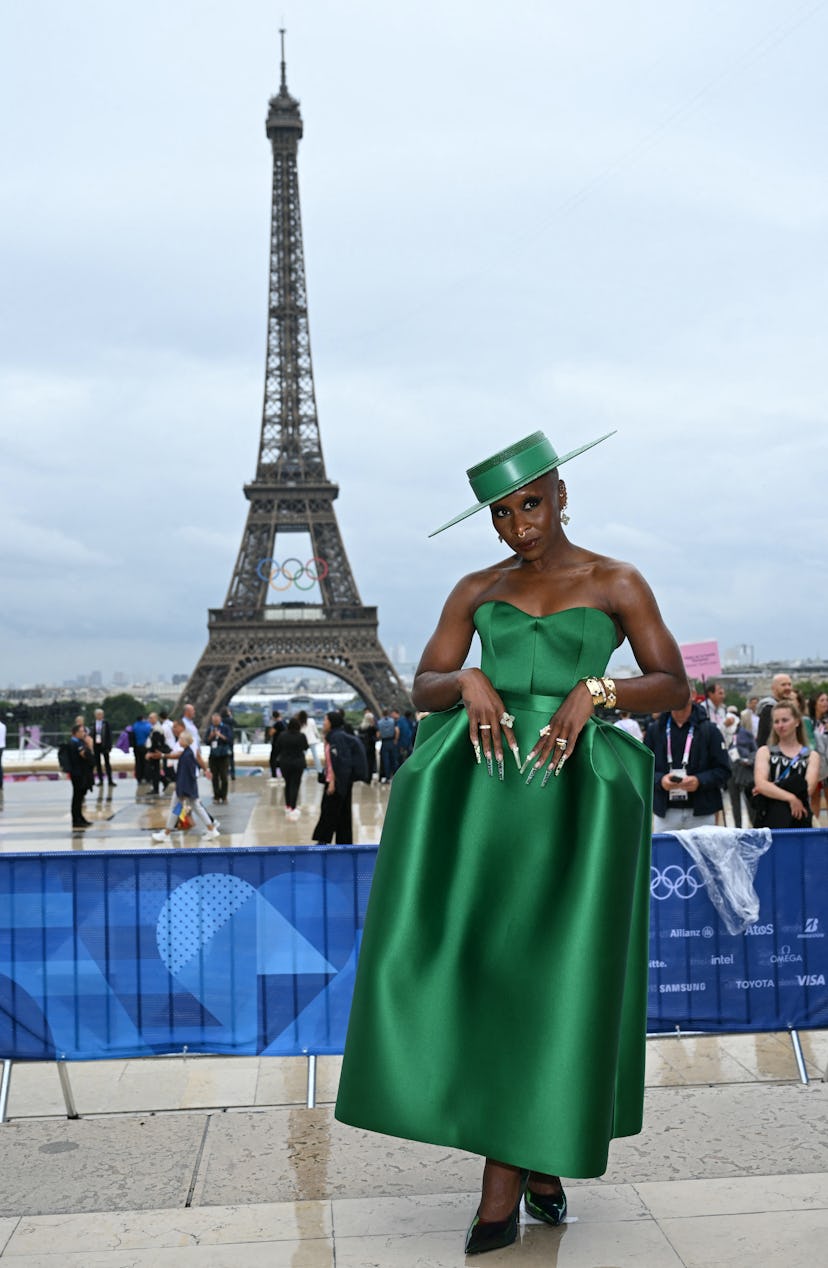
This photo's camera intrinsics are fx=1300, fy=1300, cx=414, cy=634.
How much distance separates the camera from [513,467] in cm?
327

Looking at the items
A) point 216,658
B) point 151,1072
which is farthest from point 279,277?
point 151,1072

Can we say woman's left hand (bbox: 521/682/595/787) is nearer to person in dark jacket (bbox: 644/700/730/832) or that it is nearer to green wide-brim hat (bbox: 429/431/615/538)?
green wide-brim hat (bbox: 429/431/615/538)

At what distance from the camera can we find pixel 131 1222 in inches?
137

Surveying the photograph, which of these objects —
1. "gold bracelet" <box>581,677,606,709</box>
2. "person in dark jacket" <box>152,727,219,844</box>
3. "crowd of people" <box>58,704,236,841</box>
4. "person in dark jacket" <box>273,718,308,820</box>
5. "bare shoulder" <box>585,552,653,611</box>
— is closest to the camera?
"gold bracelet" <box>581,677,606,709</box>

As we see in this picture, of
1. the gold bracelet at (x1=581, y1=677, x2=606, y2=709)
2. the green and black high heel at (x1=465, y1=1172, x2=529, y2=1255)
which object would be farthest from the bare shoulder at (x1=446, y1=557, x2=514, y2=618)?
the green and black high heel at (x1=465, y1=1172, x2=529, y2=1255)

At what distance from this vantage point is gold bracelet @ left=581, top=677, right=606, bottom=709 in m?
3.20

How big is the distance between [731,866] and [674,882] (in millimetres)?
230

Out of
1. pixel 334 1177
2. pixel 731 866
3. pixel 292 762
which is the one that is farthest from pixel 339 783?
pixel 334 1177

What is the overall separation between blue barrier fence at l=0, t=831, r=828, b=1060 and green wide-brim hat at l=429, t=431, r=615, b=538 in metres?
1.94

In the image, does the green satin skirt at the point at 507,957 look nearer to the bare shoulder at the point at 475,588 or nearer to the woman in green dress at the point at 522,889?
the woman in green dress at the point at 522,889

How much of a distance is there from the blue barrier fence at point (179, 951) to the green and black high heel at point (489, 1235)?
1.53 metres

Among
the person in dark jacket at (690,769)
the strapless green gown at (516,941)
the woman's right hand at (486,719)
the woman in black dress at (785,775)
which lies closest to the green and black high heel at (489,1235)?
the strapless green gown at (516,941)

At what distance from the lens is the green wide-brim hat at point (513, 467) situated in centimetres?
327

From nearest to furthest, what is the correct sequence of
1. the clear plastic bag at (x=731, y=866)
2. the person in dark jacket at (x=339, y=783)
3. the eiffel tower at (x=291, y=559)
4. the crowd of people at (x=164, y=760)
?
the clear plastic bag at (x=731, y=866), the person in dark jacket at (x=339, y=783), the crowd of people at (x=164, y=760), the eiffel tower at (x=291, y=559)
